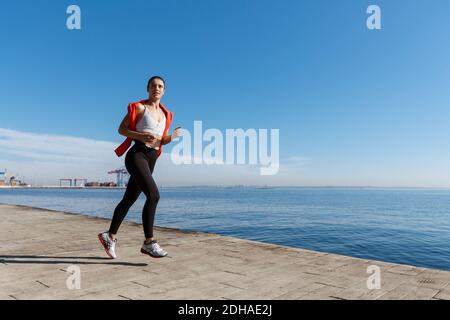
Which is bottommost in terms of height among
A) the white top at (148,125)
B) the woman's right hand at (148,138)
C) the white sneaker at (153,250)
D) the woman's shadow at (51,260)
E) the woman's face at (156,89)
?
the woman's shadow at (51,260)

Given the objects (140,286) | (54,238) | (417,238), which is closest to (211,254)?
(140,286)

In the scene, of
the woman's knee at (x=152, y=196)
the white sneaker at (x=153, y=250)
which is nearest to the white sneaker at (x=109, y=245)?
the white sneaker at (x=153, y=250)

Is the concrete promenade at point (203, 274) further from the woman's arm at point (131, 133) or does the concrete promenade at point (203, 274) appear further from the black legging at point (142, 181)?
the woman's arm at point (131, 133)

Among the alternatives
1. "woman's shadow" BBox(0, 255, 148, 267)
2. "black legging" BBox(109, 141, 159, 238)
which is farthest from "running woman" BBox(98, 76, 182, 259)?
"woman's shadow" BBox(0, 255, 148, 267)

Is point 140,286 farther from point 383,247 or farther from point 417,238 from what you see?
point 417,238

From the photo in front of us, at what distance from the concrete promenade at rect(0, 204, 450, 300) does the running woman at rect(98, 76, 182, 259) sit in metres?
0.29

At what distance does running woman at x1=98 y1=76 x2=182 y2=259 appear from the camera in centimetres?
404

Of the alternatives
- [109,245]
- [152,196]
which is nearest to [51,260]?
[109,245]

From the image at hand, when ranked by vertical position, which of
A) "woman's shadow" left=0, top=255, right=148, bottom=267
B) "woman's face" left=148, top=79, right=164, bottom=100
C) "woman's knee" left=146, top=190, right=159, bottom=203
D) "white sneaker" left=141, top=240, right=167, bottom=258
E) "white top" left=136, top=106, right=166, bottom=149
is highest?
"woman's face" left=148, top=79, right=164, bottom=100

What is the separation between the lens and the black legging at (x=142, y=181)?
158 inches

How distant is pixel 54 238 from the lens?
5.91 metres

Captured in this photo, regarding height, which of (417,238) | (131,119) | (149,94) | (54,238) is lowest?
(417,238)

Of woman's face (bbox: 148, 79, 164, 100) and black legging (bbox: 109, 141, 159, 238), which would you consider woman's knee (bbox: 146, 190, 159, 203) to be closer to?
black legging (bbox: 109, 141, 159, 238)
